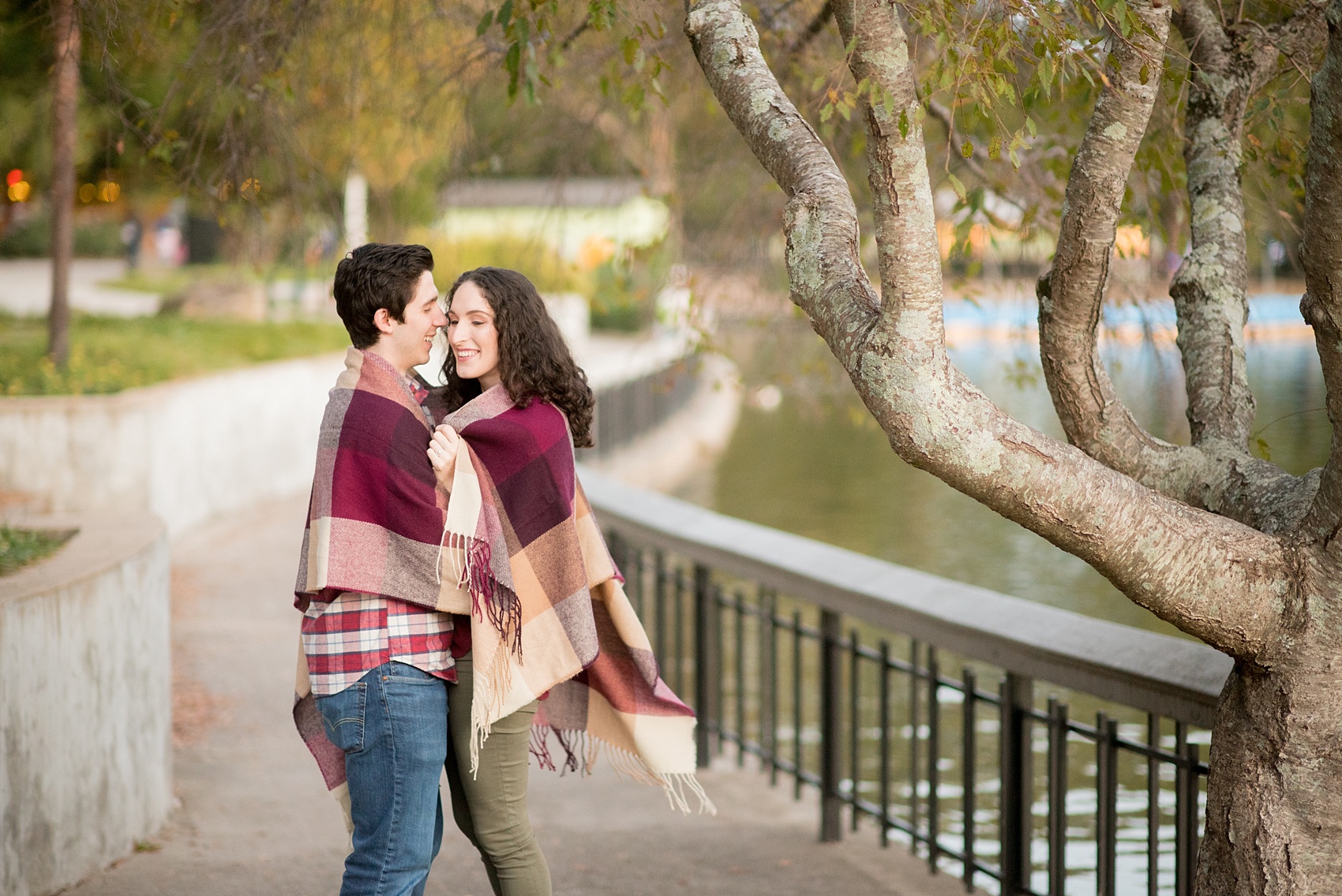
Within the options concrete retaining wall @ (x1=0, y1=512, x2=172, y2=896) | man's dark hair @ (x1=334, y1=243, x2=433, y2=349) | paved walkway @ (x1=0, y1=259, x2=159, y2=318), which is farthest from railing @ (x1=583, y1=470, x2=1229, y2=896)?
paved walkway @ (x1=0, y1=259, x2=159, y2=318)

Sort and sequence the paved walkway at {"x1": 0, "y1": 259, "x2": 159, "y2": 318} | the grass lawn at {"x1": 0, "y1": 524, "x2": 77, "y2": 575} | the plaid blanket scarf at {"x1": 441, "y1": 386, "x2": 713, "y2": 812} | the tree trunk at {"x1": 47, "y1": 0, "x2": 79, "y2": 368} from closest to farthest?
the plaid blanket scarf at {"x1": 441, "y1": 386, "x2": 713, "y2": 812}
the grass lawn at {"x1": 0, "y1": 524, "x2": 77, "y2": 575}
the tree trunk at {"x1": 47, "y1": 0, "x2": 79, "y2": 368}
the paved walkway at {"x1": 0, "y1": 259, "x2": 159, "y2": 318}

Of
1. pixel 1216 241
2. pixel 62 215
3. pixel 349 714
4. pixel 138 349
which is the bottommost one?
pixel 349 714

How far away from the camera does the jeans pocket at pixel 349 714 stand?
10.1 ft

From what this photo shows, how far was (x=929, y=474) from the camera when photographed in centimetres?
1516

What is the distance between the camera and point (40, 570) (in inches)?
168

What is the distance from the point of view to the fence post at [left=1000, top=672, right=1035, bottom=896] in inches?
166

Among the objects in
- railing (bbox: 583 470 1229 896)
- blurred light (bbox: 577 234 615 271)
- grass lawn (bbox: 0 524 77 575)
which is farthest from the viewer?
blurred light (bbox: 577 234 615 271)

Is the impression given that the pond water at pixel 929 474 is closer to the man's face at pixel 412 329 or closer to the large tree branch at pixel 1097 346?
the large tree branch at pixel 1097 346

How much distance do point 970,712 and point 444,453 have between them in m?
2.15

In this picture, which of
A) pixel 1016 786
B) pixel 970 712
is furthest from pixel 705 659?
pixel 1016 786

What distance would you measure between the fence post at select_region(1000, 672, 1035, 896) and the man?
1.92 metres

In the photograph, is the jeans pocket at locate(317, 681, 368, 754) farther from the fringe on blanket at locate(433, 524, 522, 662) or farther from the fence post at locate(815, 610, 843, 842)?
the fence post at locate(815, 610, 843, 842)

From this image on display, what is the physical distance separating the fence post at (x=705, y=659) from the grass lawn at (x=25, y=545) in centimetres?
256

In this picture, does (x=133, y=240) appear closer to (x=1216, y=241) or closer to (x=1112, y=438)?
(x=1216, y=241)
